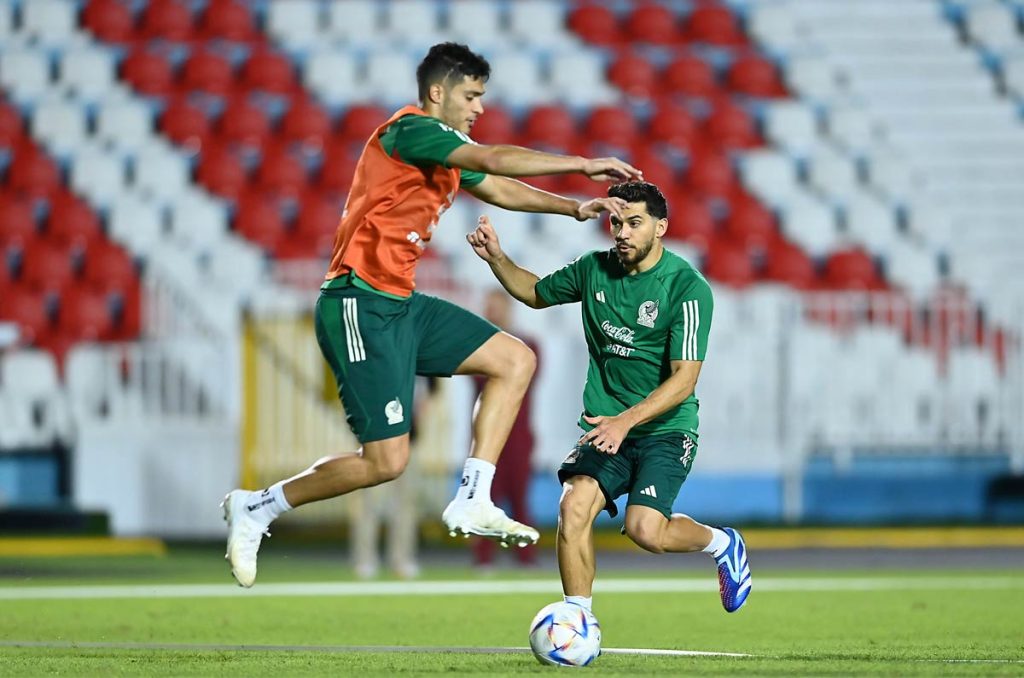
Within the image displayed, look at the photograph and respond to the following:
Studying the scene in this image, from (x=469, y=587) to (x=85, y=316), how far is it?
7956mm

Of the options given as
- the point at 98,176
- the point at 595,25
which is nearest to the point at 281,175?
the point at 98,176

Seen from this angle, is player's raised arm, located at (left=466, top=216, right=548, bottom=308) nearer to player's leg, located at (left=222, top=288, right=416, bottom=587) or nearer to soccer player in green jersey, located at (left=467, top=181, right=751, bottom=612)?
soccer player in green jersey, located at (left=467, top=181, right=751, bottom=612)

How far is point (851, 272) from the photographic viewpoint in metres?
19.6

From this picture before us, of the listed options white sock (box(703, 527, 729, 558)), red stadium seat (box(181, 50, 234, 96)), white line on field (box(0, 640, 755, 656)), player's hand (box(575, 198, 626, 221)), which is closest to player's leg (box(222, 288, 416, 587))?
white line on field (box(0, 640, 755, 656))

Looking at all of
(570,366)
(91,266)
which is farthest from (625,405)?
(91,266)

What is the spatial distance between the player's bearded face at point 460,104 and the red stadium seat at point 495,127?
12.6 meters

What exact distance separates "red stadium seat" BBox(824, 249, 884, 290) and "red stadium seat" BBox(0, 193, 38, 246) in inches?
356

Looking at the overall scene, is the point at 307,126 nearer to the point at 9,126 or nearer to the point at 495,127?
the point at 495,127

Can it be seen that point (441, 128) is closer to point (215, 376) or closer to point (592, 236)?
point (215, 376)

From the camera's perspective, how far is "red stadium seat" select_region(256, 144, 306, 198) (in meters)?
20.3

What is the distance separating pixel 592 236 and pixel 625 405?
1146 cm

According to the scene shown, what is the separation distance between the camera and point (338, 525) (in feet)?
53.9

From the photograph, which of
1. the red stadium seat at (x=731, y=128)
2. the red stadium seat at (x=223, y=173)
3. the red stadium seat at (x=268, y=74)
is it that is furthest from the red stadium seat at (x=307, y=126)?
the red stadium seat at (x=731, y=128)

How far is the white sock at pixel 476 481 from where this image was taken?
7.54 metres
